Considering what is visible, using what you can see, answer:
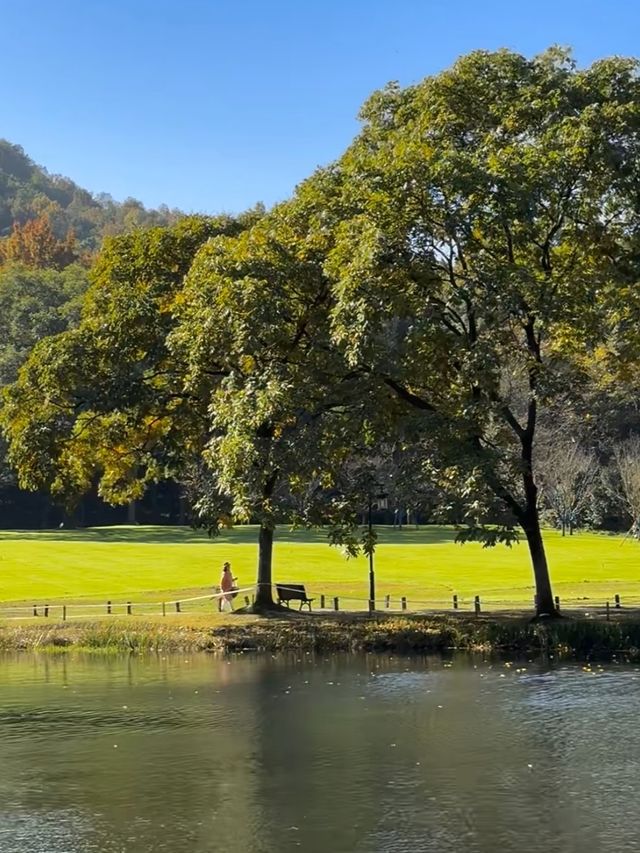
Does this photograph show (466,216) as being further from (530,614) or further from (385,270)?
(530,614)

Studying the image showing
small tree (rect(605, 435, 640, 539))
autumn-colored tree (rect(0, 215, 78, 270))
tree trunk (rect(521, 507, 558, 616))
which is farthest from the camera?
autumn-colored tree (rect(0, 215, 78, 270))

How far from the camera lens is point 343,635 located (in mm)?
36781

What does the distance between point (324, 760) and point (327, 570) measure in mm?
42293

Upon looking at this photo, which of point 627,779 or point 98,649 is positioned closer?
point 627,779

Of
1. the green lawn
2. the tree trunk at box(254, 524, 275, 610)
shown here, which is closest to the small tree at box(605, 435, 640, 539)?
the green lawn

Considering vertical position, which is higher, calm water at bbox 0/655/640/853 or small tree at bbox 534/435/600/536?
small tree at bbox 534/435/600/536

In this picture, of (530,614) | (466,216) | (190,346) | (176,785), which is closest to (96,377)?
(190,346)

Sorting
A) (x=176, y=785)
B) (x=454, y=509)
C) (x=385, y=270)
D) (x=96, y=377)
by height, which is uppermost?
(x=385, y=270)

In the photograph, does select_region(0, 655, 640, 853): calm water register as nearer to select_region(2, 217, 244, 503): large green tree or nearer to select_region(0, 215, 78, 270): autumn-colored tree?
select_region(2, 217, 244, 503): large green tree

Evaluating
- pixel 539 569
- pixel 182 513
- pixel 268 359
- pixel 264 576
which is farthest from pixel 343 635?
pixel 182 513

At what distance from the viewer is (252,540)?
8656cm

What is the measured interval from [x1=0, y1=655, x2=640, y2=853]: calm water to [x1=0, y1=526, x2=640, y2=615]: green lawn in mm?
14709

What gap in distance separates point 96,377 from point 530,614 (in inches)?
699

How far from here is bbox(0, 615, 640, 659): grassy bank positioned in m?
34.4
